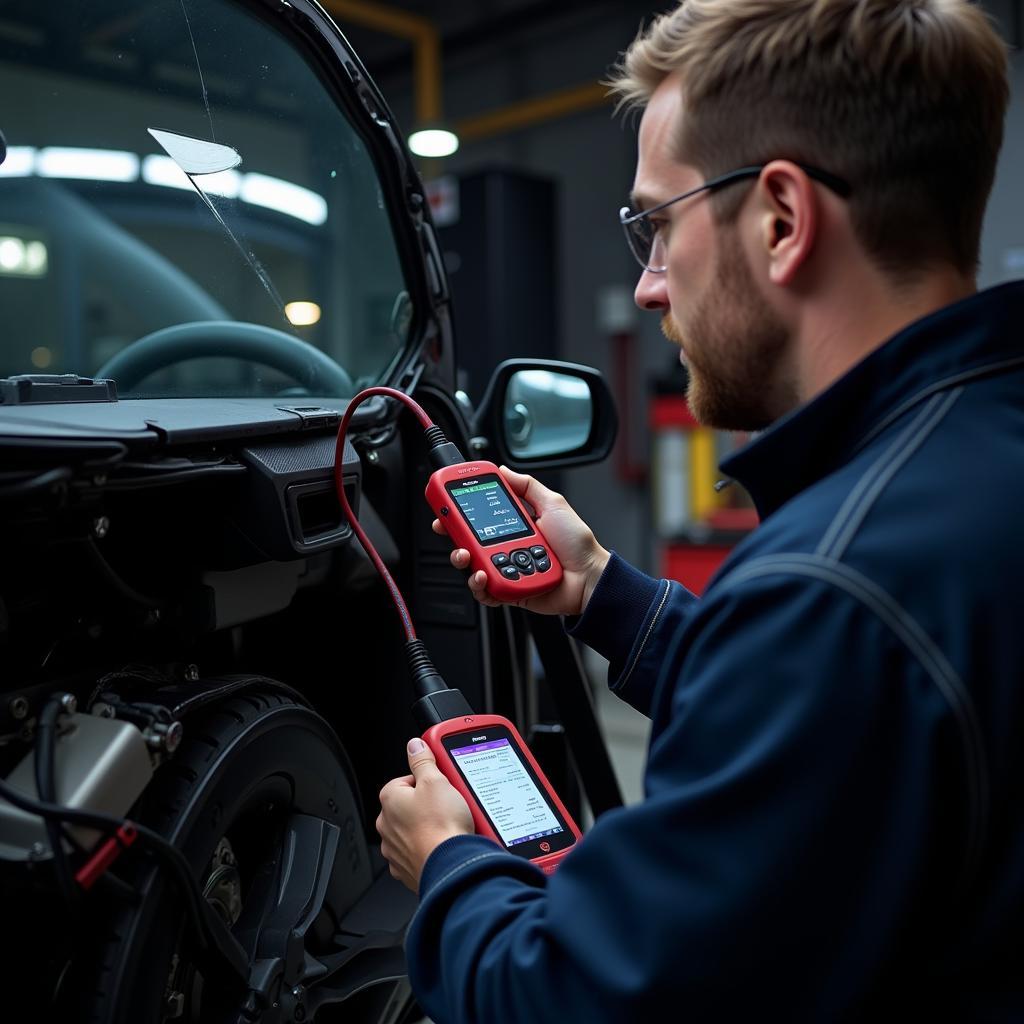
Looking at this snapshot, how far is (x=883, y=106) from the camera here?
0.81 metres

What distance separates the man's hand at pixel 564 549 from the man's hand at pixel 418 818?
12.1 inches

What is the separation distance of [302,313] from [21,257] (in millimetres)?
382

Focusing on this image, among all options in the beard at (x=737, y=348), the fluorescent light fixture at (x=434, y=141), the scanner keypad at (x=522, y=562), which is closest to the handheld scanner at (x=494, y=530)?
the scanner keypad at (x=522, y=562)

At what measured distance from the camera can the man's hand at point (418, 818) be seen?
93 centimetres

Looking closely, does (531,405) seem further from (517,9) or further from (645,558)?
(517,9)

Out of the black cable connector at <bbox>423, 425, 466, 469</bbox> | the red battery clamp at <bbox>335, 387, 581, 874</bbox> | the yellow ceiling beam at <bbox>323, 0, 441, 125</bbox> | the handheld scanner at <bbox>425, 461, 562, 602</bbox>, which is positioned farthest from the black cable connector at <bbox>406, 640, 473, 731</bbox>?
the yellow ceiling beam at <bbox>323, 0, 441, 125</bbox>

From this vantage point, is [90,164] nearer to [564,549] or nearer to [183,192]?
[183,192]

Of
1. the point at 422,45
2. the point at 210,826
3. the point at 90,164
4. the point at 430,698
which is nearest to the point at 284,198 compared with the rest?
the point at 90,164

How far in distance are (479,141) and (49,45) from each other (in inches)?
241

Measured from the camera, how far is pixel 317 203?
159 centimetres

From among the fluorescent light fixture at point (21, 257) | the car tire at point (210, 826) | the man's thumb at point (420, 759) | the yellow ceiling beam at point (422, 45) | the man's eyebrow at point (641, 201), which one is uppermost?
the yellow ceiling beam at point (422, 45)

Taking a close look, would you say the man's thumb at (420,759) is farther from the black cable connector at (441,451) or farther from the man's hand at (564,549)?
the black cable connector at (441,451)

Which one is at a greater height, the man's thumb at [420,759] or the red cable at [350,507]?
the red cable at [350,507]

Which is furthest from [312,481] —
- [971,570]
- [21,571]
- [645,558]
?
[645,558]
